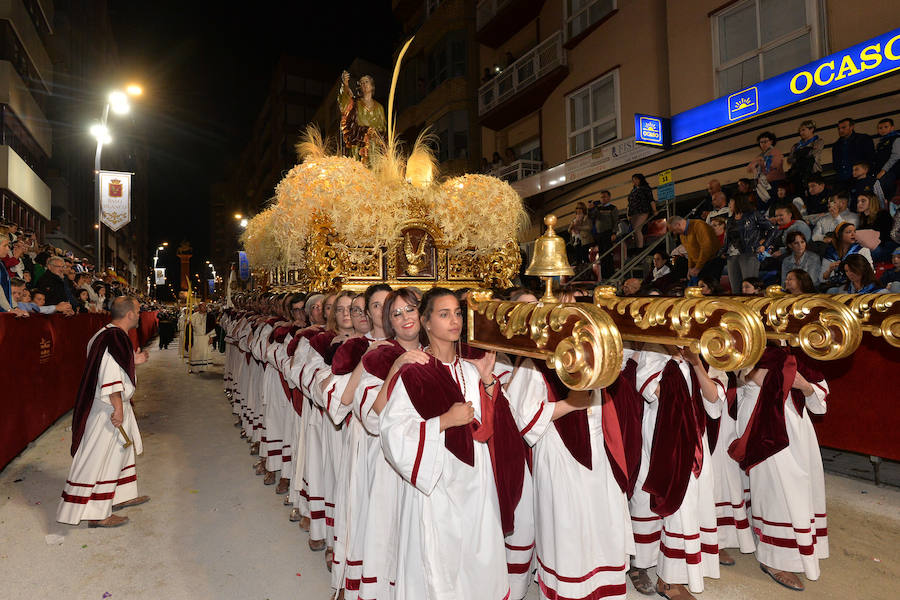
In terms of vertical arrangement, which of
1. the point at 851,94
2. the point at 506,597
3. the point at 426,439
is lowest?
the point at 506,597

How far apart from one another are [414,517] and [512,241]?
3434 millimetres

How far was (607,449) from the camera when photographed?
9.37 feet

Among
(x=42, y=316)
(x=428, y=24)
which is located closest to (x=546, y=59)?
(x=428, y=24)

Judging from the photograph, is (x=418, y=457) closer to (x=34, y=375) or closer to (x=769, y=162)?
(x=34, y=375)

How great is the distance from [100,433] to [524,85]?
1293 cm

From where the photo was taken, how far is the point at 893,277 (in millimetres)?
5211

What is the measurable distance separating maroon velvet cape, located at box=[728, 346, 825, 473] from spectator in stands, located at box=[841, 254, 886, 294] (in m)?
2.43

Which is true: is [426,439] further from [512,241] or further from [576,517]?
[512,241]

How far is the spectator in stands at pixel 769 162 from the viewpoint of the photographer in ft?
24.4

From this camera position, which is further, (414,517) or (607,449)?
(607,449)

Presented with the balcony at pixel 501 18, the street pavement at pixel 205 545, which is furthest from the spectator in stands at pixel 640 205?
the balcony at pixel 501 18

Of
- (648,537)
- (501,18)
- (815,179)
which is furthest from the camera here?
(501,18)

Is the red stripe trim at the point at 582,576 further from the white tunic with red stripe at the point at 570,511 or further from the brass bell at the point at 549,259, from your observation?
the brass bell at the point at 549,259

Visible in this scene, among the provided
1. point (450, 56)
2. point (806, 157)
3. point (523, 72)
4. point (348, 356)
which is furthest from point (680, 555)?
point (450, 56)
